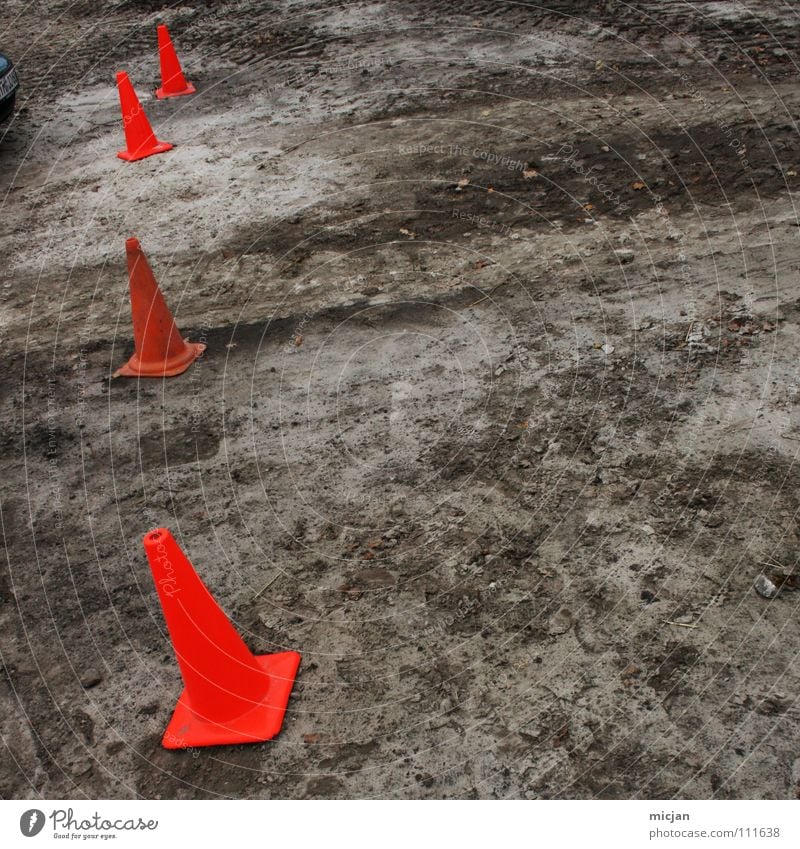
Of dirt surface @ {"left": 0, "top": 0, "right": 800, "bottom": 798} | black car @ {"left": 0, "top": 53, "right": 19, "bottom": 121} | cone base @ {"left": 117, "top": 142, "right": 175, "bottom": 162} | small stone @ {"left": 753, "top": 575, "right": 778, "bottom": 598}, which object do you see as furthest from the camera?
black car @ {"left": 0, "top": 53, "right": 19, "bottom": 121}

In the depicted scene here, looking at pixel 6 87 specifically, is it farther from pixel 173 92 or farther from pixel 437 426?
pixel 437 426

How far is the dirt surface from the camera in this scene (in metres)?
3.62

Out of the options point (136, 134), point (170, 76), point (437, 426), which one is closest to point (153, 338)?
point (437, 426)

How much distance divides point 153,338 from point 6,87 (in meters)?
5.35

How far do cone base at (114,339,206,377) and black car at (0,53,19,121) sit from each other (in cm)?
509

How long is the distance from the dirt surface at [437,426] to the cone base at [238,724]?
0.05 m

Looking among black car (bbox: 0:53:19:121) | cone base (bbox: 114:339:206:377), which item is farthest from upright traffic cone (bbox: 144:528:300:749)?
black car (bbox: 0:53:19:121)

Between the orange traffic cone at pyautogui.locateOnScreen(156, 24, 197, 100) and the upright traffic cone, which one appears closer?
the upright traffic cone

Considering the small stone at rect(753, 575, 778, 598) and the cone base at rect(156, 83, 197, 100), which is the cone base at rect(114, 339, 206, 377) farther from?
the cone base at rect(156, 83, 197, 100)

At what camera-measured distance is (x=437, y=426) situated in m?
5.23

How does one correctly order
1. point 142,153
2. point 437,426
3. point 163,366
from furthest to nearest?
point 142,153 < point 163,366 < point 437,426

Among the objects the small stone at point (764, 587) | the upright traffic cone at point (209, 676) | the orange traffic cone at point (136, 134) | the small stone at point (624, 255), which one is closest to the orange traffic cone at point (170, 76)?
the orange traffic cone at point (136, 134)

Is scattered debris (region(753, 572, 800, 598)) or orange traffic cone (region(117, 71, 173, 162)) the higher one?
orange traffic cone (region(117, 71, 173, 162))

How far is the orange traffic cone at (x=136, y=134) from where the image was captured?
893 centimetres
